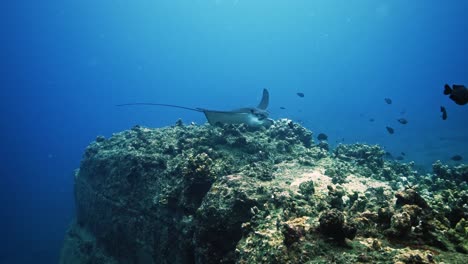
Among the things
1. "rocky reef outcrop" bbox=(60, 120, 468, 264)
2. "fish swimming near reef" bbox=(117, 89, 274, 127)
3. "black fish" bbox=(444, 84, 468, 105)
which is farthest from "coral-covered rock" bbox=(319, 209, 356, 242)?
"fish swimming near reef" bbox=(117, 89, 274, 127)

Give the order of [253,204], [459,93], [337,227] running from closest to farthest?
[337,227] → [459,93] → [253,204]

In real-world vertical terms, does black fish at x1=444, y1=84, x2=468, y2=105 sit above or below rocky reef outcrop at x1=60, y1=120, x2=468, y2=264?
above

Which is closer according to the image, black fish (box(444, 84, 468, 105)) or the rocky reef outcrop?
the rocky reef outcrop

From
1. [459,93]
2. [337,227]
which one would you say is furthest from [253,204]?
[459,93]

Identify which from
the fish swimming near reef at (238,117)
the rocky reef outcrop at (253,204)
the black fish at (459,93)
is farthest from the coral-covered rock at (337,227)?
the fish swimming near reef at (238,117)

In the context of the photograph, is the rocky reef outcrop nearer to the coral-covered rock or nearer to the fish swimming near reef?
the coral-covered rock

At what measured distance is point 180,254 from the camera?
6680 millimetres

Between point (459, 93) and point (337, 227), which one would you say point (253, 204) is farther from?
point (459, 93)

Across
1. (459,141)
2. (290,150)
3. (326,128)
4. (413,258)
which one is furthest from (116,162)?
(326,128)

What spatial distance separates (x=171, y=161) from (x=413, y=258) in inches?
265

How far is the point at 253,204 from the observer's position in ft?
18.6

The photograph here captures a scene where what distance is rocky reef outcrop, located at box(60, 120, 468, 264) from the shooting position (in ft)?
11.4

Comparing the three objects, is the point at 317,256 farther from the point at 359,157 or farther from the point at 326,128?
the point at 326,128

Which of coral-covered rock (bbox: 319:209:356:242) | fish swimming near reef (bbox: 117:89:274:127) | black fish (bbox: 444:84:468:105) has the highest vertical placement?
fish swimming near reef (bbox: 117:89:274:127)
